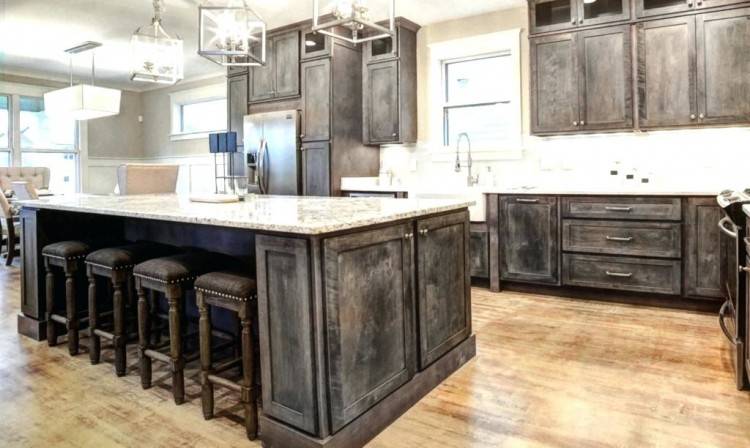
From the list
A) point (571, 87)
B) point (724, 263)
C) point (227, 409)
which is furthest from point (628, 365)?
point (571, 87)

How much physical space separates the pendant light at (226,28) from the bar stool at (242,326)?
1.36 metres

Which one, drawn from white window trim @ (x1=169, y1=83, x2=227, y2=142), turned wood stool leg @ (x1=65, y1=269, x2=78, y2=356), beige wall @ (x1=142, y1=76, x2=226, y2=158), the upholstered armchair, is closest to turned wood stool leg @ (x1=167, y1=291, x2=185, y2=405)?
turned wood stool leg @ (x1=65, y1=269, x2=78, y2=356)

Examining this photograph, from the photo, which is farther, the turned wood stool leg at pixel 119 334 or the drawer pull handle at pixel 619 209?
the drawer pull handle at pixel 619 209

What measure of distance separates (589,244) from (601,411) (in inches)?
81.0

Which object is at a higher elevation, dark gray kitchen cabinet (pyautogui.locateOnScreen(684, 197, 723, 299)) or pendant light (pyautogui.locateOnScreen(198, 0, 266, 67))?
pendant light (pyautogui.locateOnScreen(198, 0, 266, 67))

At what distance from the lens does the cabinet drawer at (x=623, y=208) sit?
369cm

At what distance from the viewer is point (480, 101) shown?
5.16 m

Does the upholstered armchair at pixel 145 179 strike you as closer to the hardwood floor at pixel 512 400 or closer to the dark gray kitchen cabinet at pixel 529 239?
the hardwood floor at pixel 512 400

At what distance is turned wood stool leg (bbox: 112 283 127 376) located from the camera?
2623 millimetres

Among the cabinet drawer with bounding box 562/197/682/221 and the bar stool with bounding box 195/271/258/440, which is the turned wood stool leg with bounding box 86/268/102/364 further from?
the cabinet drawer with bounding box 562/197/682/221

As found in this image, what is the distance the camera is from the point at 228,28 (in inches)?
109

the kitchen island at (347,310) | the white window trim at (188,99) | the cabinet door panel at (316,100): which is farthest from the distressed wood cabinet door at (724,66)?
the white window trim at (188,99)

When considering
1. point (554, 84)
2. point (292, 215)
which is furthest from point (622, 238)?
point (292, 215)

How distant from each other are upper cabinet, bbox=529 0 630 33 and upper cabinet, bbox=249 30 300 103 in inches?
97.6
